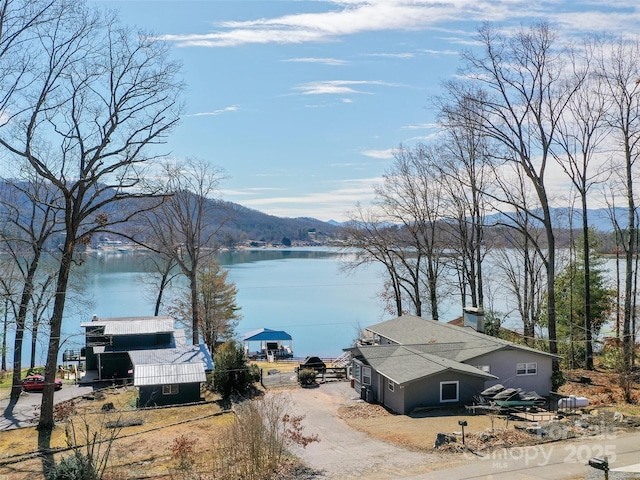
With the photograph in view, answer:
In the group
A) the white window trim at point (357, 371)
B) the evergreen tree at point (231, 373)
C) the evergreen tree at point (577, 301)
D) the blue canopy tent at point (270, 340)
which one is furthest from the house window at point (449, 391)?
the blue canopy tent at point (270, 340)

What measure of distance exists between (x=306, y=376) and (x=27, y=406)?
44.5 feet

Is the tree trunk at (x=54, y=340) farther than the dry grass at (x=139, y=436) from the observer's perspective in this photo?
Yes

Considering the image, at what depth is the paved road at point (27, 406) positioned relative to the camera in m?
23.2

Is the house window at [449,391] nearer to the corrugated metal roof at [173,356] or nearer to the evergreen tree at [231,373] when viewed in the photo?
the evergreen tree at [231,373]

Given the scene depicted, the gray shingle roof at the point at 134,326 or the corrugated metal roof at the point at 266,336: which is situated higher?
the gray shingle roof at the point at 134,326

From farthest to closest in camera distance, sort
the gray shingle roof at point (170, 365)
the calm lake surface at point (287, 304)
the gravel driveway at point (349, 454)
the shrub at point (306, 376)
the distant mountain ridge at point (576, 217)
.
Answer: the calm lake surface at point (287, 304) < the distant mountain ridge at point (576, 217) < the shrub at point (306, 376) < the gray shingle roof at point (170, 365) < the gravel driveway at point (349, 454)

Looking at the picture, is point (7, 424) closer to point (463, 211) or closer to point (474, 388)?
point (474, 388)

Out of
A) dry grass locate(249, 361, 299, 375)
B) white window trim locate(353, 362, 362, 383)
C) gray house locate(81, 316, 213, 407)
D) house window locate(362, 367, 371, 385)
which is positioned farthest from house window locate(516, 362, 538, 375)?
dry grass locate(249, 361, 299, 375)

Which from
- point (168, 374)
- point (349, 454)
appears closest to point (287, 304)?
point (168, 374)

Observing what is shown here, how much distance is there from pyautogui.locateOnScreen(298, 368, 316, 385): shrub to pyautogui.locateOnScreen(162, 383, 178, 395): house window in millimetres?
6265

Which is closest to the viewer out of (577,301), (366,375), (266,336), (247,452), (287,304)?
(247,452)

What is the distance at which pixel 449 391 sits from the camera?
22781mm

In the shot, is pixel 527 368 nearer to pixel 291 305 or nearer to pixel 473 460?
pixel 473 460

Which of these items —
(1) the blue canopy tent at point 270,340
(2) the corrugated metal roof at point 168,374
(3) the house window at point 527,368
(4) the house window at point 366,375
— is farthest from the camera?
(1) the blue canopy tent at point 270,340
